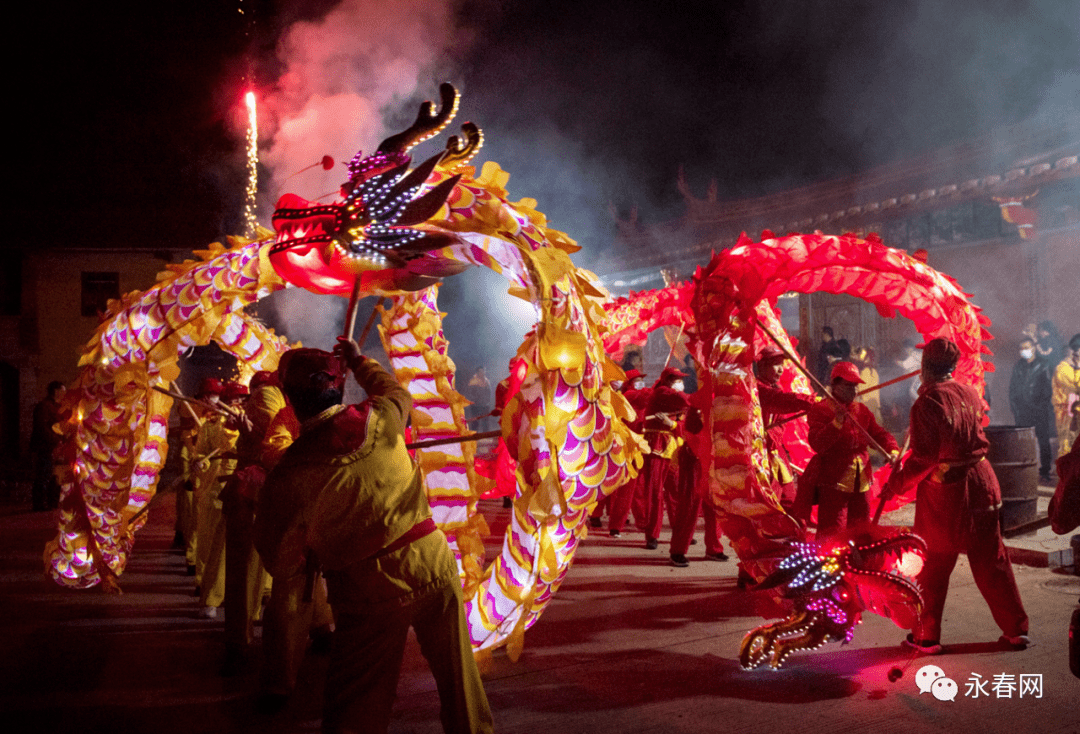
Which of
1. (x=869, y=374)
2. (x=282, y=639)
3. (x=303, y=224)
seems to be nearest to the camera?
(x=303, y=224)

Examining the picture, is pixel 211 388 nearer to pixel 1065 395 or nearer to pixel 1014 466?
pixel 1014 466

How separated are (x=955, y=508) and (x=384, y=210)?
338cm

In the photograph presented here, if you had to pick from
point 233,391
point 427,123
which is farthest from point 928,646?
point 233,391

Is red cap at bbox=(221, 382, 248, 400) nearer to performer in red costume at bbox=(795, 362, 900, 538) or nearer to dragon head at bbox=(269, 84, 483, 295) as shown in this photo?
dragon head at bbox=(269, 84, 483, 295)

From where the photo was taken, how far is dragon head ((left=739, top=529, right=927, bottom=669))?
155 inches

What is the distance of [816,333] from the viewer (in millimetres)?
12680

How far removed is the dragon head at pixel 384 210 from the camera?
3387 mm

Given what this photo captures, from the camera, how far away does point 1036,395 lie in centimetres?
930

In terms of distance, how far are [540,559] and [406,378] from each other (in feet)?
6.76

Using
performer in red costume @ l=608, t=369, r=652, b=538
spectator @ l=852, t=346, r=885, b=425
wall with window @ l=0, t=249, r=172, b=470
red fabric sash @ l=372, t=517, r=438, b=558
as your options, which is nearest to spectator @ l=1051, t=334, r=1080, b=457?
spectator @ l=852, t=346, r=885, b=425

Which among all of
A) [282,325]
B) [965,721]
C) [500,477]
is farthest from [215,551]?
[282,325]

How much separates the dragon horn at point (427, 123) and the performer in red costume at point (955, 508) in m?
2.97

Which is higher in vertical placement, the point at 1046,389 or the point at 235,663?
the point at 1046,389

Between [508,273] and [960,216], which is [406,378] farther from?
[960,216]
